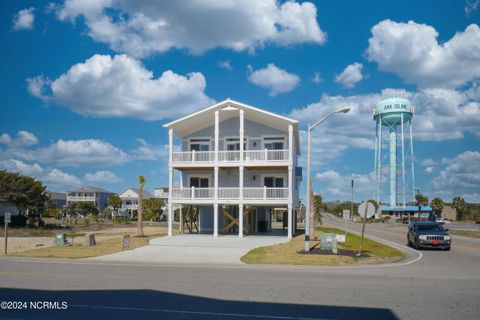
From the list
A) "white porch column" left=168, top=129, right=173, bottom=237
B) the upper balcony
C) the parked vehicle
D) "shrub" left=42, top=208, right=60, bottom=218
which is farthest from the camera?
"shrub" left=42, top=208, right=60, bottom=218

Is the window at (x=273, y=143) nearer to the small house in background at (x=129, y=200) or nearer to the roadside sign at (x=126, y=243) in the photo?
the roadside sign at (x=126, y=243)

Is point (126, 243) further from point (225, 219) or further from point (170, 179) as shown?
point (225, 219)

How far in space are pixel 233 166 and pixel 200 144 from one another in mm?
5837

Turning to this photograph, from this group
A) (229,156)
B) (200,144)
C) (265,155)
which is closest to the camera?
(265,155)

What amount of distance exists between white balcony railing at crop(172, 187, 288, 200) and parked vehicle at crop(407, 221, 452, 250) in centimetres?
918

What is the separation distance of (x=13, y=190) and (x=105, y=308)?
2169 inches

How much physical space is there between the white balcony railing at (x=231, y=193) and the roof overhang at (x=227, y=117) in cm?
502

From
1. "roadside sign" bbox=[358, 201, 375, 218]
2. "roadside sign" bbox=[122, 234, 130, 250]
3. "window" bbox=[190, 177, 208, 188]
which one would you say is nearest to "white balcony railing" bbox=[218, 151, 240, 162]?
"window" bbox=[190, 177, 208, 188]

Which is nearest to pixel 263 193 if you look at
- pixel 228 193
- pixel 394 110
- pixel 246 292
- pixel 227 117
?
pixel 228 193

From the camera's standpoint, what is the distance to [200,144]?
40625 mm

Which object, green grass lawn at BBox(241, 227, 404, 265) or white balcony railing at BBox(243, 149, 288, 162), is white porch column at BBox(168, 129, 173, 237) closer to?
white balcony railing at BBox(243, 149, 288, 162)

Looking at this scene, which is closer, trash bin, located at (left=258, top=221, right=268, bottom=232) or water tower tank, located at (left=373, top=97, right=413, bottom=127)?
trash bin, located at (left=258, top=221, right=268, bottom=232)

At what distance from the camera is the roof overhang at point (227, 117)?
3612 centimetres

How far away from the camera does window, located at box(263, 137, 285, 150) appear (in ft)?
126
